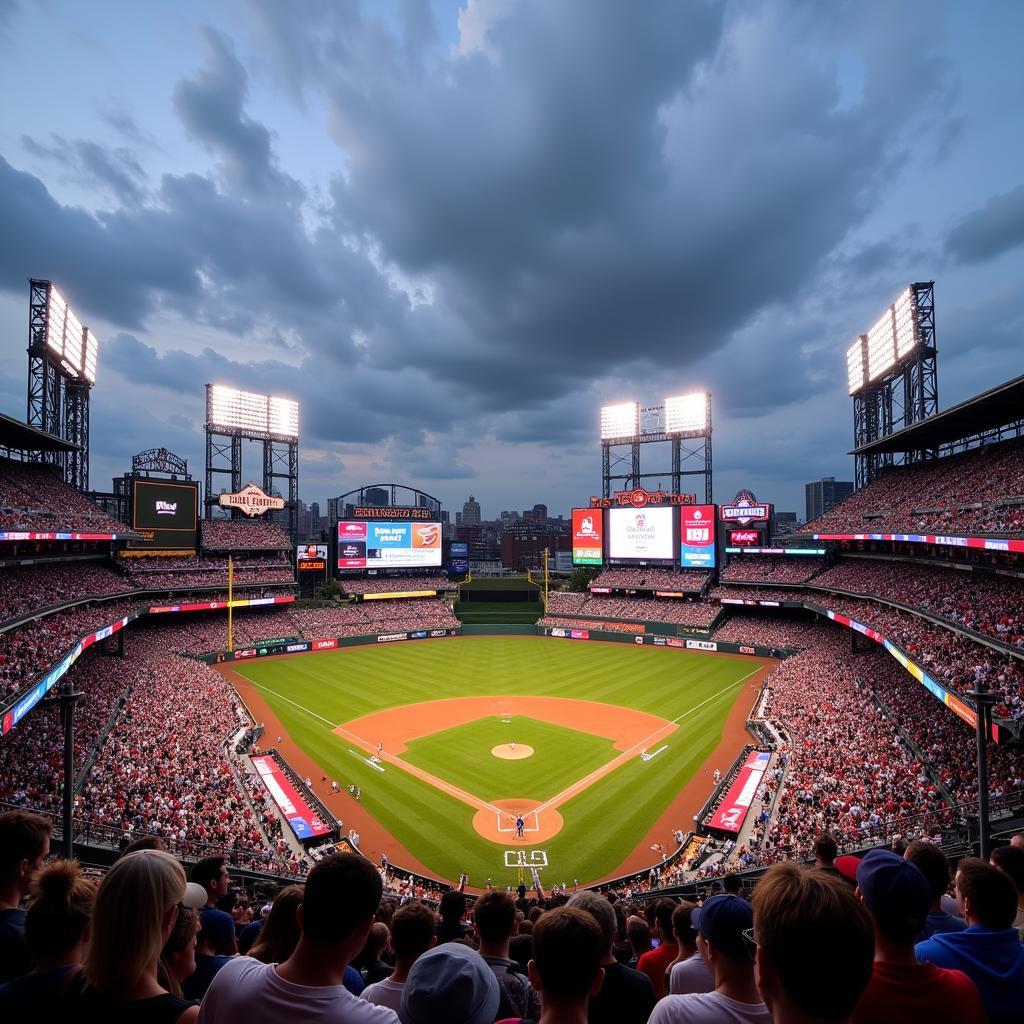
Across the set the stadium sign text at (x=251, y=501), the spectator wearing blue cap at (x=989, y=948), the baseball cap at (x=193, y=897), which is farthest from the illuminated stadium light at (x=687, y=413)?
the baseball cap at (x=193, y=897)

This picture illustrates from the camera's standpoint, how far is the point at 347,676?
144 feet

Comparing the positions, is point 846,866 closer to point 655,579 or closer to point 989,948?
point 989,948

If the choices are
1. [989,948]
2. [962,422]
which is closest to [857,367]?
[962,422]

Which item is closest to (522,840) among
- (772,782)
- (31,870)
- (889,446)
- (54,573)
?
(772,782)

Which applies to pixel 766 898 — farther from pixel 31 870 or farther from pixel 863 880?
pixel 31 870

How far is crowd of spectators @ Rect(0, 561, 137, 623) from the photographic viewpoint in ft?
95.1

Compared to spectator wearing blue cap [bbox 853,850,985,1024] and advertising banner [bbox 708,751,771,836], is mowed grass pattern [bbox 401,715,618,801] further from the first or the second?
spectator wearing blue cap [bbox 853,850,985,1024]

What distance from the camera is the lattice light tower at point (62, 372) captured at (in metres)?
40.8

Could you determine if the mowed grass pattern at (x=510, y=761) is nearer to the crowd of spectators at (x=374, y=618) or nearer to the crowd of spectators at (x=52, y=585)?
the crowd of spectators at (x=52, y=585)

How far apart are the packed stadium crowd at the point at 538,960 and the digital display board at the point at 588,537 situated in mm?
65065

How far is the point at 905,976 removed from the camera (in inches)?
107

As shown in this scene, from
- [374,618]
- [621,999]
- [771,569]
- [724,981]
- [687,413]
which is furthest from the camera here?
[687,413]

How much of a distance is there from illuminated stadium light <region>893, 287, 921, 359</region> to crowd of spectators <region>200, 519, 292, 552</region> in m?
62.2

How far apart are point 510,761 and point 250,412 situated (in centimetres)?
5476
